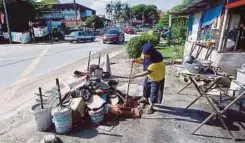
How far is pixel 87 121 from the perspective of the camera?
585 centimetres

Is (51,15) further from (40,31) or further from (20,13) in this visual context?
(20,13)

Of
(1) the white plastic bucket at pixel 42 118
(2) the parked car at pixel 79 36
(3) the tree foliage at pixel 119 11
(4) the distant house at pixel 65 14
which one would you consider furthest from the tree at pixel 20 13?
(3) the tree foliage at pixel 119 11

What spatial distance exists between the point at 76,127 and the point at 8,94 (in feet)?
14.3

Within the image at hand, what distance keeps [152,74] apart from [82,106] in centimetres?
196

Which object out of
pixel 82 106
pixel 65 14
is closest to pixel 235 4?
pixel 82 106

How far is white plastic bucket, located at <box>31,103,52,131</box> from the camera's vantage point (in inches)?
209

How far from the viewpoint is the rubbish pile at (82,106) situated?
531 centimetres

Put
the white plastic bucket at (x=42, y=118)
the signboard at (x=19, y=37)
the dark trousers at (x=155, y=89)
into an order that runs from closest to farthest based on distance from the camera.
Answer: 1. the white plastic bucket at (x=42, y=118)
2. the dark trousers at (x=155, y=89)
3. the signboard at (x=19, y=37)

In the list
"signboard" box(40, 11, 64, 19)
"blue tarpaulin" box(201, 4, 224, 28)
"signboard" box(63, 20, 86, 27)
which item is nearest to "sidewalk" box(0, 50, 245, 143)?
"blue tarpaulin" box(201, 4, 224, 28)

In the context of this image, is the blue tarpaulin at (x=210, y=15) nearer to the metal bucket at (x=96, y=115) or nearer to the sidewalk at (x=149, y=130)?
the sidewalk at (x=149, y=130)

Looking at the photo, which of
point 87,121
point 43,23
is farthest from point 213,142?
point 43,23

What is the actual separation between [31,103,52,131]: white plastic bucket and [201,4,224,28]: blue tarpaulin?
24.9ft

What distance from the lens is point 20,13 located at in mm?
33469

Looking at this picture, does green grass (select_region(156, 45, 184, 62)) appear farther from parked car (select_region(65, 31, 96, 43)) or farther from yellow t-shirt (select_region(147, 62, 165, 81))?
parked car (select_region(65, 31, 96, 43))
